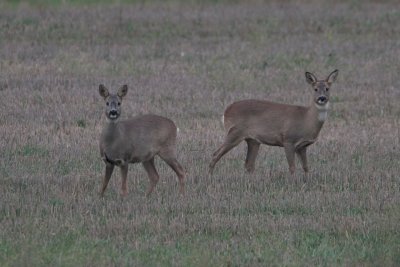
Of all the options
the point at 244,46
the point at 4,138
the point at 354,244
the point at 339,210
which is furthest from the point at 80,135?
the point at 244,46

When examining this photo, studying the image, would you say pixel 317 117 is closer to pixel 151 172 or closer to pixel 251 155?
pixel 251 155

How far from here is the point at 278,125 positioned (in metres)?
12.7

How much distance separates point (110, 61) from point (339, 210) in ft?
36.2

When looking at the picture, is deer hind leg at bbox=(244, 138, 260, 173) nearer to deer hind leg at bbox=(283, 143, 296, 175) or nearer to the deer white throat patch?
deer hind leg at bbox=(283, 143, 296, 175)

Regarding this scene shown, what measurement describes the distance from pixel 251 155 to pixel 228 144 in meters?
0.31

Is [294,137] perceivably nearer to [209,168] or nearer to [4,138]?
[209,168]

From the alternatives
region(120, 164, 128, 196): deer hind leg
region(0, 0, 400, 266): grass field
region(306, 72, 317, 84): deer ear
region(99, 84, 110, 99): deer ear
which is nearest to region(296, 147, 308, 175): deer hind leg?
region(0, 0, 400, 266): grass field

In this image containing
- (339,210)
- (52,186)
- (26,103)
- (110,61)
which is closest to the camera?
(339,210)

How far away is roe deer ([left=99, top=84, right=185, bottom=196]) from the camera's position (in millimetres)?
11141

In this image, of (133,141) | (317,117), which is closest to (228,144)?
(317,117)

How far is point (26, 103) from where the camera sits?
54.6ft

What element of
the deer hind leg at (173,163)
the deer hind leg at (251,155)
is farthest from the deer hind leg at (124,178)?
the deer hind leg at (251,155)

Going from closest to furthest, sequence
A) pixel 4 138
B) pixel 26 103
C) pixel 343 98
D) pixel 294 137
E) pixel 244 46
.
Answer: pixel 294 137, pixel 4 138, pixel 26 103, pixel 343 98, pixel 244 46

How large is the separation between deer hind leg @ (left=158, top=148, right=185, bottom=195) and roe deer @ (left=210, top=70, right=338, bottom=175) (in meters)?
1.07
